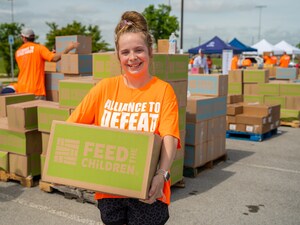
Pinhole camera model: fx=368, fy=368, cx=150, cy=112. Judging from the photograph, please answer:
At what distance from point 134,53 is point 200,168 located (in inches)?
166

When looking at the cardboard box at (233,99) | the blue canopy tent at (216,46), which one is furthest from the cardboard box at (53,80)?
the blue canopy tent at (216,46)

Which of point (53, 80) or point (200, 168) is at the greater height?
point (53, 80)

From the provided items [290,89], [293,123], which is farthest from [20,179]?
[290,89]

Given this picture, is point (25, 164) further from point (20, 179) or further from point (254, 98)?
point (254, 98)

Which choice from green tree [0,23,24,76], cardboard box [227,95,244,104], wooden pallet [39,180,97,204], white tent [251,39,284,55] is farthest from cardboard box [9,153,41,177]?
white tent [251,39,284,55]

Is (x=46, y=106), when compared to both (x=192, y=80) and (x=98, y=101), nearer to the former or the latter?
(x=192, y=80)

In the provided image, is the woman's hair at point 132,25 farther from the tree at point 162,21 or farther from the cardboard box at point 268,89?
the tree at point 162,21

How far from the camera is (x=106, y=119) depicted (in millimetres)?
2020

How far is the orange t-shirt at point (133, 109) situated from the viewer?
1.93 m

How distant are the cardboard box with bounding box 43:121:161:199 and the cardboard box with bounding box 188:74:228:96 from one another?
167 inches

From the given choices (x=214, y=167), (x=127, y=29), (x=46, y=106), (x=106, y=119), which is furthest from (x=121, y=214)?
(x=214, y=167)

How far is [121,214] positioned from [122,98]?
2.09 feet

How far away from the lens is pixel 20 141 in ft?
16.2

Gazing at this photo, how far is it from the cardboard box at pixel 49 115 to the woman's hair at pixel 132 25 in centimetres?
288
